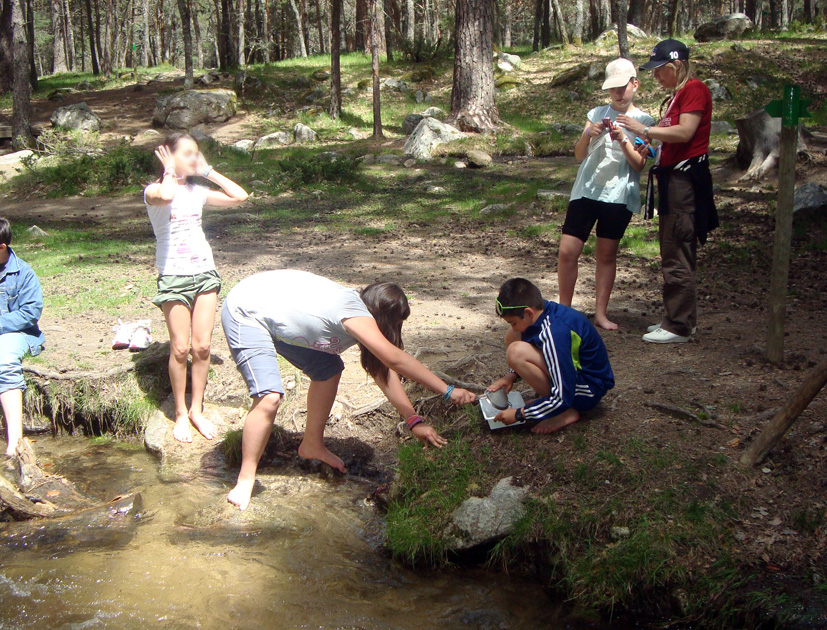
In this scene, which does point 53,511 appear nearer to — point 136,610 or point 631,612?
point 136,610

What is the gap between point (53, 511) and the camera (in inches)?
171

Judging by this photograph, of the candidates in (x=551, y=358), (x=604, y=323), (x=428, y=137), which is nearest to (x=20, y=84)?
(x=428, y=137)

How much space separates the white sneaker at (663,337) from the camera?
5.51m

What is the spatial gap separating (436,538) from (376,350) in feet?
3.57

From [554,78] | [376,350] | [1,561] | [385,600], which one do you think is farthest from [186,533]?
[554,78]

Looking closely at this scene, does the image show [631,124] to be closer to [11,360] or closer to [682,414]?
[682,414]

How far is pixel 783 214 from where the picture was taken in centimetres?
466

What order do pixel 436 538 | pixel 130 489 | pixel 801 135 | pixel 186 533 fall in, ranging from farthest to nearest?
pixel 801 135, pixel 130 489, pixel 186 533, pixel 436 538

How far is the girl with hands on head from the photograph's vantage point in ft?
12.2

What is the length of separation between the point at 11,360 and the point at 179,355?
1.17 m

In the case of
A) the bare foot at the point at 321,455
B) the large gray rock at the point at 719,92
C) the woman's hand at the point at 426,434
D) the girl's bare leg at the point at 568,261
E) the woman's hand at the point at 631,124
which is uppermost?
the large gray rock at the point at 719,92

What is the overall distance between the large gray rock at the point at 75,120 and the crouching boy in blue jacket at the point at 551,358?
1951 cm

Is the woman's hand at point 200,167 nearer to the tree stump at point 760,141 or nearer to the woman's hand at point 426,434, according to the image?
the woman's hand at point 426,434

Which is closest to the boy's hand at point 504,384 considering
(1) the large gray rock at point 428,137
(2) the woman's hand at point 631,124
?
(2) the woman's hand at point 631,124
